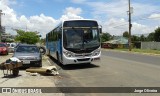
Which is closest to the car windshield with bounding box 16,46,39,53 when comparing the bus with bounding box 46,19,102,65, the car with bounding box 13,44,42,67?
the car with bounding box 13,44,42,67

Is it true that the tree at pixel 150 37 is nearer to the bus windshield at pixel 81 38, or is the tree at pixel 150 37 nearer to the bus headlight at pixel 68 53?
the bus windshield at pixel 81 38

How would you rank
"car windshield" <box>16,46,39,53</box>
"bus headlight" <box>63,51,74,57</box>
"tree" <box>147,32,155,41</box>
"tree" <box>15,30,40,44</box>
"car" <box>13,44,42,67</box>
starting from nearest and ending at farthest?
1. "car" <box>13,44,42,67</box>
2. "bus headlight" <box>63,51,74,57</box>
3. "car windshield" <box>16,46,39,53</box>
4. "tree" <box>15,30,40,44</box>
5. "tree" <box>147,32,155,41</box>

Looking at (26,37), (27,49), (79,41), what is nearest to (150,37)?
(26,37)

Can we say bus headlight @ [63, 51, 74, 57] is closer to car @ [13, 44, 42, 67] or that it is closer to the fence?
car @ [13, 44, 42, 67]

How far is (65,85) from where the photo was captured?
1329 cm

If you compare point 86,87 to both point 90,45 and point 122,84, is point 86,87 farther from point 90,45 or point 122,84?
point 90,45

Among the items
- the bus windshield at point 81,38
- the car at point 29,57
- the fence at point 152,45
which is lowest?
the fence at point 152,45

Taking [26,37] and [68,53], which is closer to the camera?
[68,53]

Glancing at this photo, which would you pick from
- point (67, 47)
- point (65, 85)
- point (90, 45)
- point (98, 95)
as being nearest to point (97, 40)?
point (90, 45)

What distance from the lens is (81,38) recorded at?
67.7ft

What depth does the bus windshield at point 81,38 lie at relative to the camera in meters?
20.5

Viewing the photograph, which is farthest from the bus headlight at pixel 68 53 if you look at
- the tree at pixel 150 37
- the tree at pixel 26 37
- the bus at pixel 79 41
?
the tree at pixel 150 37

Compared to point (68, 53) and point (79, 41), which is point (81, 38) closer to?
point (79, 41)

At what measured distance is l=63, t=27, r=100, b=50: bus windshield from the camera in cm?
2045
